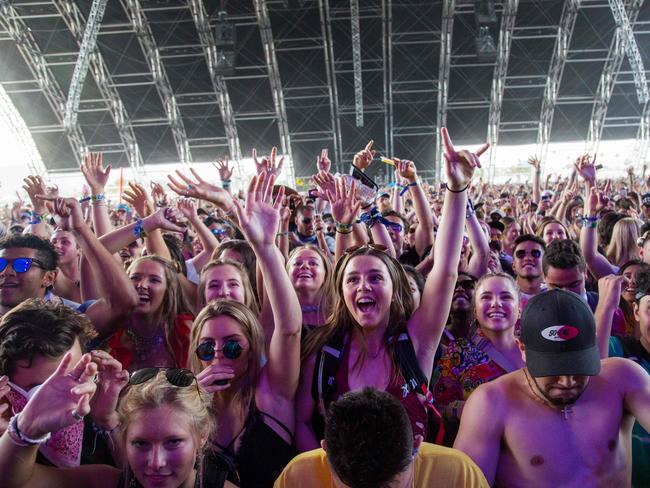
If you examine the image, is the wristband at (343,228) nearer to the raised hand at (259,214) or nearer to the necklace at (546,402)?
the raised hand at (259,214)

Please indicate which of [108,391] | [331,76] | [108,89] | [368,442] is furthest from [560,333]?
[108,89]

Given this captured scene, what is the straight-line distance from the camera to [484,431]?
191 cm

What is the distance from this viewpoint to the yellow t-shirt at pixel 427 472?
1577 millimetres

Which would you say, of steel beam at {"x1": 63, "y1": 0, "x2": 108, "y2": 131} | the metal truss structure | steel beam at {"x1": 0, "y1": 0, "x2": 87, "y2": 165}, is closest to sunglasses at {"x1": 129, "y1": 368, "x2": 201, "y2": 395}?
steel beam at {"x1": 63, "y1": 0, "x2": 108, "y2": 131}

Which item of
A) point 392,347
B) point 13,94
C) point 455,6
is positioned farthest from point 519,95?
point 392,347

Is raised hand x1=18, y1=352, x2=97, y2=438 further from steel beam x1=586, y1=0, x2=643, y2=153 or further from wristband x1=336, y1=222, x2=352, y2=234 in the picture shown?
steel beam x1=586, y1=0, x2=643, y2=153

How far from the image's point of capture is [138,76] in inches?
741

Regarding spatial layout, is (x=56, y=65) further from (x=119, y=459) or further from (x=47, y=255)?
(x=119, y=459)

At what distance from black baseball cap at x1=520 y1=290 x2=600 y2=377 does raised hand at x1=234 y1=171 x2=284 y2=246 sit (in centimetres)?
111

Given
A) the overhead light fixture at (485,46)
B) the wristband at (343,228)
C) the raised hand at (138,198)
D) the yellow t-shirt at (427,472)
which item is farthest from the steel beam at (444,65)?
the yellow t-shirt at (427,472)

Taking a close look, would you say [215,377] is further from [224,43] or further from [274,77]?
[274,77]

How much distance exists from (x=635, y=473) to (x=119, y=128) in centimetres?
1987

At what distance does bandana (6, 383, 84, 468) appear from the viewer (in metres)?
1.75

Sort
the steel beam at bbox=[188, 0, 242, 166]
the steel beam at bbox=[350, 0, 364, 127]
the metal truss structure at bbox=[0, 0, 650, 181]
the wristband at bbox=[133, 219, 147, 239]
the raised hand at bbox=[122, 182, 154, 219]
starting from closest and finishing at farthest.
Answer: the wristband at bbox=[133, 219, 147, 239]
the raised hand at bbox=[122, 182, 154, 219]
the steel beam at bbox=[350, 0, 364, 127]
the steel beam at bbox=[188, 0, 242, 166]
the metal truss structure at bbox=[0, 0, 650, 181]
